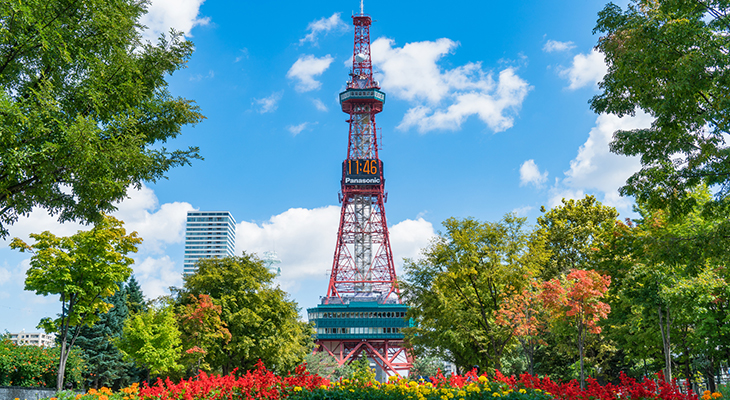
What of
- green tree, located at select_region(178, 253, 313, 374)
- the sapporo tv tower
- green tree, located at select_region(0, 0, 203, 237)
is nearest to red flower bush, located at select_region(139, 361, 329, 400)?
green tree, located at select_region(0, 0, 203, 237)

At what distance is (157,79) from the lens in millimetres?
11883

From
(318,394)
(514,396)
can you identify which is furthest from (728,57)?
(318,394)

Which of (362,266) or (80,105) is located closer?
(80,105)

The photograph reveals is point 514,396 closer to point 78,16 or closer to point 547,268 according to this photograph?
point 78,16

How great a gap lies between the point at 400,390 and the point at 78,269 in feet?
52.3

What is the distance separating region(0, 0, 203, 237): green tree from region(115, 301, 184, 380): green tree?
1677cm

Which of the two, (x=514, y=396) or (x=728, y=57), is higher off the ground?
(x=728, y=57)

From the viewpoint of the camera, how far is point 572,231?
34.7m

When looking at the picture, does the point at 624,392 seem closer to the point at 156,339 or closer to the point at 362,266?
the point at 156,339

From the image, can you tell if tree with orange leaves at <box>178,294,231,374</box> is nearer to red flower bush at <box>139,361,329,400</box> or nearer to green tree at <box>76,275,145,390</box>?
green tree at <box>76,275,145,390</box>

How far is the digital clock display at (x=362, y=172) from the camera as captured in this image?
3551 inches

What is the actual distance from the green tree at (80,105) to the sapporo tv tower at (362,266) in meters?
67.8

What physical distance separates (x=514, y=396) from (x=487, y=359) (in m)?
16.4

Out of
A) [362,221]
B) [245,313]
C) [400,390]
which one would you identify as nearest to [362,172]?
[362,221]
